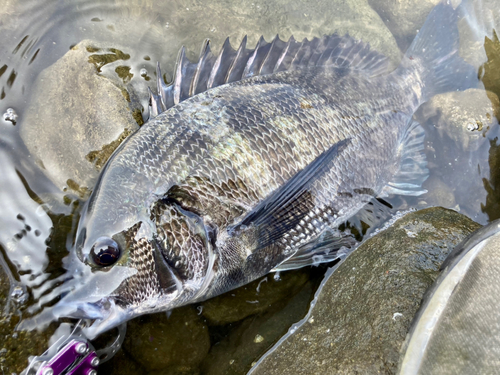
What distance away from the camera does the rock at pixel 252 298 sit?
8.18ft

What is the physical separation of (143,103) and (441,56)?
3.08 m

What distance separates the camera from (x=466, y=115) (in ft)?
10.9

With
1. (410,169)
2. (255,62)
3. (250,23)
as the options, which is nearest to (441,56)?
(410,169)

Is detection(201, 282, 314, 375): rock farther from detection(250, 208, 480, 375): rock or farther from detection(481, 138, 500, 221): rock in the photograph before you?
detection(481, 138, 500, 221): rock

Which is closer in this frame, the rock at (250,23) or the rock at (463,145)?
the rock at (250,23)

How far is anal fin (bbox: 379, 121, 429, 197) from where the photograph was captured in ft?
9.80

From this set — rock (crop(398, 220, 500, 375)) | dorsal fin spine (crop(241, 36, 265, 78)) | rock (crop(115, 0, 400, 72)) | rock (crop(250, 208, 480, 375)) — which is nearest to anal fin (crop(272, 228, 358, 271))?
rock (crop(250, 208, 480, 375))

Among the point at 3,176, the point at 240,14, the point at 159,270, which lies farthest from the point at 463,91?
the point at 3,176

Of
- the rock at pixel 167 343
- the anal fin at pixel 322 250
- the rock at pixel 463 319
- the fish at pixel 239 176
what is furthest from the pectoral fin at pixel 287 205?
the rock at pixel 463 319

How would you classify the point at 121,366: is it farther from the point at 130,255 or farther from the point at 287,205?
the point at 287,205

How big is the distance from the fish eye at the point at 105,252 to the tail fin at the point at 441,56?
10.5 ft

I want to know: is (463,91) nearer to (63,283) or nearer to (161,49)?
(161,49)

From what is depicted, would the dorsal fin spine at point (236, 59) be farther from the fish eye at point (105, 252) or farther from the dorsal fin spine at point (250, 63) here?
the fish eye at point (105, 252)

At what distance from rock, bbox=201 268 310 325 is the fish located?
207mm
